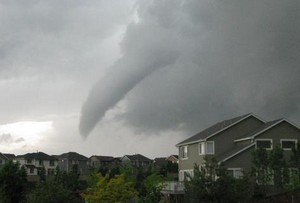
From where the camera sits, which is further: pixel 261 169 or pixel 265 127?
pixel 265 127

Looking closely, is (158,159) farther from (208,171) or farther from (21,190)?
(208,171)

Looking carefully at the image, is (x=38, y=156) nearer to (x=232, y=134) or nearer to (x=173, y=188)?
(x=232, y=134)

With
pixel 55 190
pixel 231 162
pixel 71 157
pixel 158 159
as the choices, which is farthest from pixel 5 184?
pixel 158 159

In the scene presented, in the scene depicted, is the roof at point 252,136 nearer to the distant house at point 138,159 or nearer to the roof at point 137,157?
the distant house at point 138,159

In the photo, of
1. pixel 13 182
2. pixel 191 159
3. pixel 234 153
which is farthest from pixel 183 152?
pixel 13 182

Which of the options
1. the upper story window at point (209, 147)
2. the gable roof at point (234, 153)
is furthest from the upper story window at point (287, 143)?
the upper story window at point (209, 147)

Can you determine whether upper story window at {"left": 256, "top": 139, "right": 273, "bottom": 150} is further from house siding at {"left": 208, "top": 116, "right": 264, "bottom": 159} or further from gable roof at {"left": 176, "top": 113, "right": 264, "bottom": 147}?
gable roof at {"left": 176, "top": 113, "right": 264, "bottom": 147}
